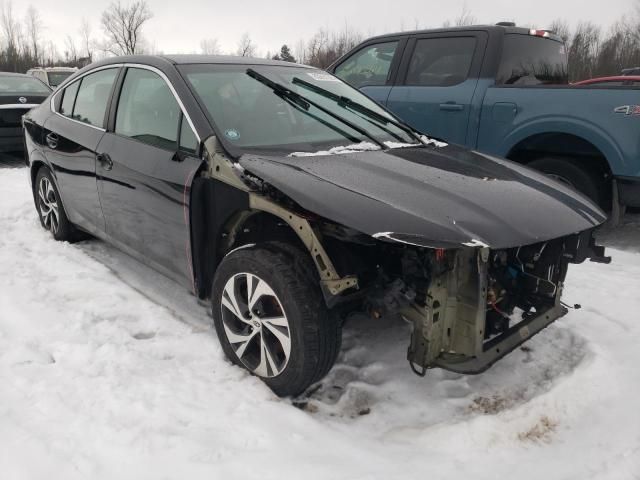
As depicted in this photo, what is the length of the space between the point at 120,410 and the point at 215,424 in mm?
443

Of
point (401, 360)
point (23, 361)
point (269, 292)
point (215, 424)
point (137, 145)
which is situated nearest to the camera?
point (215, 424)

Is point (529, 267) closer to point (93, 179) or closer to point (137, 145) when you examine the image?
point (137, 145)

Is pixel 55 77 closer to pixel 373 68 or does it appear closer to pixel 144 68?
pixel 373 68

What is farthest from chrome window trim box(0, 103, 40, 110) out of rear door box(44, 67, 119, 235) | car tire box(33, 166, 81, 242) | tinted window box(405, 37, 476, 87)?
tinted window box(405, 37, 476, 87)

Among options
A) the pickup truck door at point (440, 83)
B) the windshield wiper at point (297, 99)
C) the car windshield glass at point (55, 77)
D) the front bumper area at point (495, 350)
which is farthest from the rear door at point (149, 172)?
the car windshield glass at point (55, 77)


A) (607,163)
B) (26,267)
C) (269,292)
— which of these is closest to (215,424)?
(269,292)

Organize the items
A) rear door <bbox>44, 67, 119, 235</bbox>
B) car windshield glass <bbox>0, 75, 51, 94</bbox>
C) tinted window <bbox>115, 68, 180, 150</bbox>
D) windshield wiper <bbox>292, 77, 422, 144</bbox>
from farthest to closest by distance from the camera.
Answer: car windshield glass <bbox>0, 75, 51, 94</bbox> < rear door <bbox>44, 67, 119, 235</bbox> < windshield wiper <bbox>292, 77, 422, 144</bbox> < tinted window <bbox>115, 68, 180, 150</bbox>

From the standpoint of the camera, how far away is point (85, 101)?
13.7 ft

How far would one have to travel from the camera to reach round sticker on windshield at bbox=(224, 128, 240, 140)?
2861 mm

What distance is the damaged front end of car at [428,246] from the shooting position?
2.18 m

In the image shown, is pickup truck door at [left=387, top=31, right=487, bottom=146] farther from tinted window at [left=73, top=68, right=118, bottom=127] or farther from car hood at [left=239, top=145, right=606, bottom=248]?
tinted window at [left=73, top=68, right=118, bottom=127]

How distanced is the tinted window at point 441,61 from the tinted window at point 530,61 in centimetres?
34

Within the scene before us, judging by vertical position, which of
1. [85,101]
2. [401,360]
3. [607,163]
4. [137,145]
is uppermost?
[85,101]

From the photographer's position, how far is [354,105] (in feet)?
11.9
